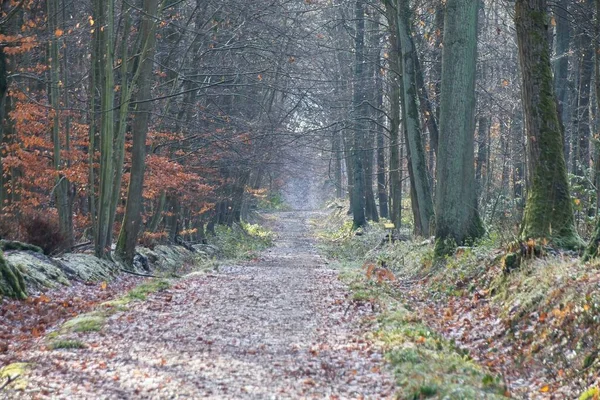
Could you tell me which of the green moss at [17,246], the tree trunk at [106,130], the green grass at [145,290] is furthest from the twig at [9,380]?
the tree trunk at [106,130]

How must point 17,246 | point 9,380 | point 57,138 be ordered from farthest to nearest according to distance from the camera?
1. point 57,138
2. point 17,246
3. point 9,380

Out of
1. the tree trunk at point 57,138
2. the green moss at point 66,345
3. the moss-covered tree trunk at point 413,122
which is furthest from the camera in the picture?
the moss-covered tree trunk at point 413,122

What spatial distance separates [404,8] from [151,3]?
698cm

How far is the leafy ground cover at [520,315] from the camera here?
7.85 m

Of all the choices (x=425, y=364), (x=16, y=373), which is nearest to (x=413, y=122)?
(x=425, y=364)

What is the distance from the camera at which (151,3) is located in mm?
19391

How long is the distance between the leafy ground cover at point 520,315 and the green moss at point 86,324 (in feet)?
14.7

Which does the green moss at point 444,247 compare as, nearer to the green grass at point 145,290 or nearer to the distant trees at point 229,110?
the distant trees at point 229,110

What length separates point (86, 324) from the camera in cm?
1045

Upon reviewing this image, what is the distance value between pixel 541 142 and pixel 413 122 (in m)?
9.65

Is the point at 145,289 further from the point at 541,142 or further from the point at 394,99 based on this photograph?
the point at 394,99

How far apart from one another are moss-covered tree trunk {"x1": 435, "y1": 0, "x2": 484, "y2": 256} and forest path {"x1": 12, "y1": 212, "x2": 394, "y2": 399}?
3685mm

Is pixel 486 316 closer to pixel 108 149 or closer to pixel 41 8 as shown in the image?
pixel 108 149

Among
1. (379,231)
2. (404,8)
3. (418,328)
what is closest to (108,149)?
(404,8)
